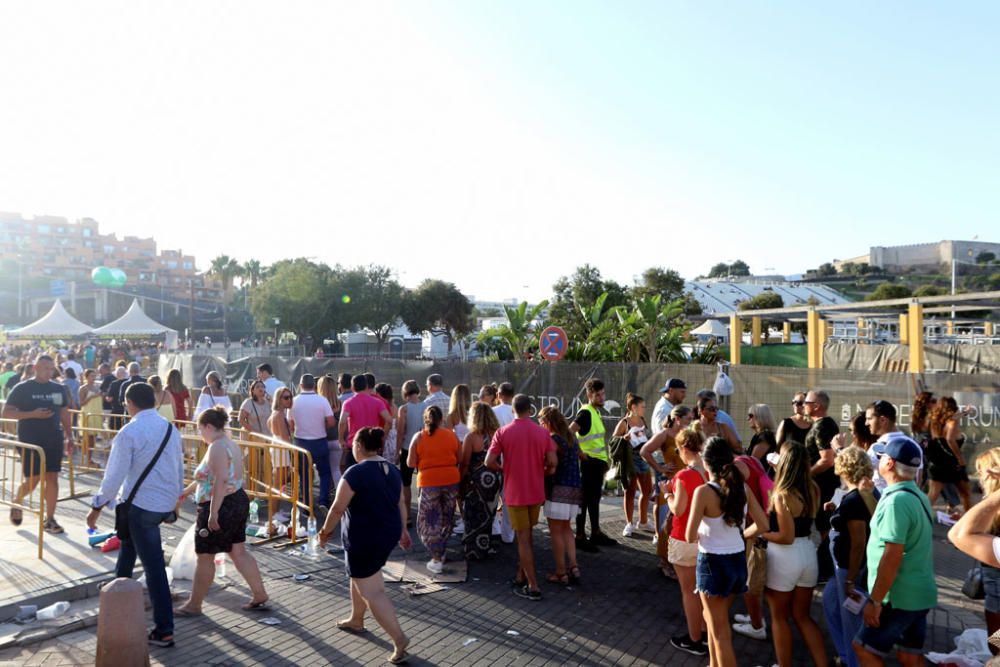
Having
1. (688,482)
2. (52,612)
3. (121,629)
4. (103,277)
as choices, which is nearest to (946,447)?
(688,482)

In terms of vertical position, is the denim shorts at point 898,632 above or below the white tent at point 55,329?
below

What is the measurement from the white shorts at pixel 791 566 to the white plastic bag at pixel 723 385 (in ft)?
26.3

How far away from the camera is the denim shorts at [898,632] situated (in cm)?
381

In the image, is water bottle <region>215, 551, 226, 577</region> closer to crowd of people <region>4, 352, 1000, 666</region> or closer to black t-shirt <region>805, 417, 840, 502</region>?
crowd of people <region>4, 352, 1000, 666</region>

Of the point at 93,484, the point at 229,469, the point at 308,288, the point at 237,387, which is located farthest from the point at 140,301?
the point at 229,469

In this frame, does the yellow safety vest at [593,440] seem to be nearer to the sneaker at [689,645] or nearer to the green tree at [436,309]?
the sneaker at [689,645]

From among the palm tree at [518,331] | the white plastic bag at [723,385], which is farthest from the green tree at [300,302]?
the white plastic bag at [723,385]

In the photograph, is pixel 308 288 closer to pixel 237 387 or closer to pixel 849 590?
pixel 237 387

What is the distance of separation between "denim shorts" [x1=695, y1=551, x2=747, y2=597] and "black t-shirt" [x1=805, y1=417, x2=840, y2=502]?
67.0 inches

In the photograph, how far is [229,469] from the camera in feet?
18.3

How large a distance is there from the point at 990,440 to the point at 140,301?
95824mm

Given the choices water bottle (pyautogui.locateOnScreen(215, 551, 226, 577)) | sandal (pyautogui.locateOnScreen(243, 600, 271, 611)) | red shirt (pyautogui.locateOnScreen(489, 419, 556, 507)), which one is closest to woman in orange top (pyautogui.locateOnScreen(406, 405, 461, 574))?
red shirt (pyautogui.locateOnScreen(489, 419, 556, 507))

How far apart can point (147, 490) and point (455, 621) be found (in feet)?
8.70

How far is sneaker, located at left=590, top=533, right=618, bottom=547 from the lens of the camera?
796 cm
